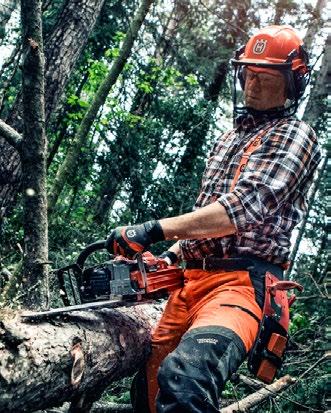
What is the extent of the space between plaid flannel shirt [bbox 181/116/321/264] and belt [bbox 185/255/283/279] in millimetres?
35

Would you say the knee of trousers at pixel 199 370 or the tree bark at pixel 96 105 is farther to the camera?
the tree bark at pixel 96 105

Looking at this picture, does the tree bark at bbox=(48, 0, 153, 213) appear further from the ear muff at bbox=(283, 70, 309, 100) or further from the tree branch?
the ear muff at bbox=(283, 70, 309, 100)

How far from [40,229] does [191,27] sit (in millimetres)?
11292

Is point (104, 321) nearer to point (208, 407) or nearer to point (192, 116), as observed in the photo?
point (208, 407)

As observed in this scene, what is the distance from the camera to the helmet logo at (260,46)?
2.88m

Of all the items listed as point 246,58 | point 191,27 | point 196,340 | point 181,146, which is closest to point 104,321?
point 196,340

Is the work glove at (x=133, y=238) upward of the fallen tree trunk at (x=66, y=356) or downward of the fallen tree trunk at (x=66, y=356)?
upward

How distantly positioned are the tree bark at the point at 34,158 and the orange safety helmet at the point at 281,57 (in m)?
1.12

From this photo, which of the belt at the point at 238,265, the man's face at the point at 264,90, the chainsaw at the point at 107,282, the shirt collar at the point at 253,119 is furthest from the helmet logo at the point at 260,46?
the chainsaw at the point at 107,282

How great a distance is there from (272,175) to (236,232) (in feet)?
1.14

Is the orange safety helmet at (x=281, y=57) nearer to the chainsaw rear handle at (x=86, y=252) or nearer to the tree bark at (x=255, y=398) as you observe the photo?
the chainsaw rear handle at (x=86, y=252)

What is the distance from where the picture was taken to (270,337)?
255cm

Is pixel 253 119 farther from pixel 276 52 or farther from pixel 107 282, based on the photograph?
pixel 107 282

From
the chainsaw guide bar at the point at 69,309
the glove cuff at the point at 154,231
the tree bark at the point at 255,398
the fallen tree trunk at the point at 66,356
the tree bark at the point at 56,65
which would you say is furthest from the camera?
the tree bark at the point at 56,65
